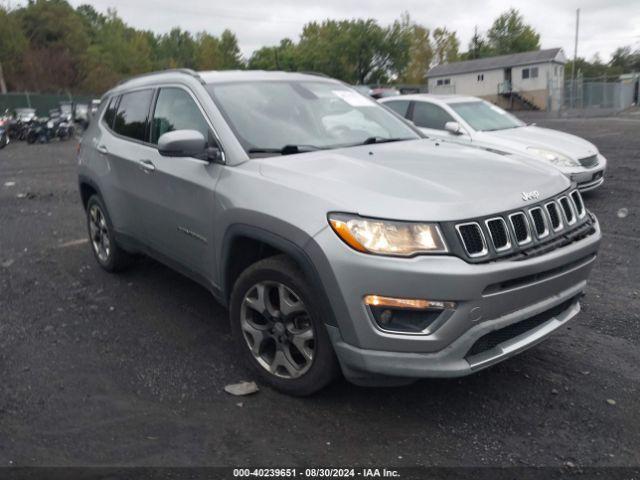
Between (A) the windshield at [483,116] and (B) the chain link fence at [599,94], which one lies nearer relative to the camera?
(A) the windshield at [483,116]

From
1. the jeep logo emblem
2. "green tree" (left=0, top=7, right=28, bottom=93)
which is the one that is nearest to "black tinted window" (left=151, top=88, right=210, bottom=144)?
the jeep logo emblem

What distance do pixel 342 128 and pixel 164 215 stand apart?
4.60 feet

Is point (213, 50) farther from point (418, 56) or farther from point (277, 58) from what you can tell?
point (418, 56)

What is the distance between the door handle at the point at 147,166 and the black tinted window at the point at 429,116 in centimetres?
598

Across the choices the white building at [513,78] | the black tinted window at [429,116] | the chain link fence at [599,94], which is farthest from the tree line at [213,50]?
the black tinted window at [429,116]

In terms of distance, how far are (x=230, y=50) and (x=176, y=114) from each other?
9446cm

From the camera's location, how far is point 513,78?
2205 inches

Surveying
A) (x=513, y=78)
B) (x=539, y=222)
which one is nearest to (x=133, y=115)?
(x=539, y=222)

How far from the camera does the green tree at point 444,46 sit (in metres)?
88.0

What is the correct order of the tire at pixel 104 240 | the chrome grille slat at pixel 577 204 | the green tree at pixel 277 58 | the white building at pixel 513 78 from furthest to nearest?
the green tree at pixel 277 58 → the white building at pixel 513 78 → the tire at pixel 104 240 → the chrome grille slat at pixel 577 204

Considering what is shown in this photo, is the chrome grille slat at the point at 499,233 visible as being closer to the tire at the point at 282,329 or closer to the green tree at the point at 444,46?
the tire at the point at 282,329

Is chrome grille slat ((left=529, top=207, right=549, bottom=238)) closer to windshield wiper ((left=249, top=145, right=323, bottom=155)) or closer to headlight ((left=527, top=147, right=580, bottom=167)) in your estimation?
windshield wiper ((left=249, top=145, right=323, bottom=155))

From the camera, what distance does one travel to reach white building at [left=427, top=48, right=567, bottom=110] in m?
53.4

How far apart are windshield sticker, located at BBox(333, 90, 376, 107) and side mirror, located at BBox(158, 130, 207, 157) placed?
4.56 ft
